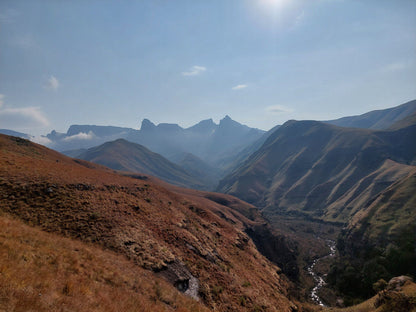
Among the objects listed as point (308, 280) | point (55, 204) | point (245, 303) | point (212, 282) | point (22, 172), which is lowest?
point (308, 280)

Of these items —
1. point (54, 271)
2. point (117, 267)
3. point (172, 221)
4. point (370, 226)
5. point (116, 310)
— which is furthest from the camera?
point (370, 226)

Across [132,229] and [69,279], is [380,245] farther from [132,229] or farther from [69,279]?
[69,279]

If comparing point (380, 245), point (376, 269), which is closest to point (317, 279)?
point (376, 269)

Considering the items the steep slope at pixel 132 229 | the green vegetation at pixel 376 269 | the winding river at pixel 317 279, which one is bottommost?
the winding river at pixel 317 279

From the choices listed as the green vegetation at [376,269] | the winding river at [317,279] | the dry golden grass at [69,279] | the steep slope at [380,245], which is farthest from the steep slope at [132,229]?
the steep slope at [380,245]

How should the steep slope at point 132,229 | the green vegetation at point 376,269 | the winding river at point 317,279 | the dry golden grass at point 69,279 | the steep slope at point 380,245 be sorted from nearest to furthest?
the dry golden grass at point 69,279
the steep slope at point 132,229
the green vegetation at point 376,269
the winding river at point 317,279
the steep slope at point 380,245

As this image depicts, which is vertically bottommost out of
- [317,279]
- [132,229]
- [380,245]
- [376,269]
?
[317,279]

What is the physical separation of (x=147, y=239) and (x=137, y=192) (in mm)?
15310

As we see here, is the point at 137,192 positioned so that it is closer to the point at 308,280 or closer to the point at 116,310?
the point at 116,310

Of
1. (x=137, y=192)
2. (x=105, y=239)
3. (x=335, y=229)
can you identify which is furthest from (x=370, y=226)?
(x=105, y=239)

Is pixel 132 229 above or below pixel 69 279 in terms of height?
below

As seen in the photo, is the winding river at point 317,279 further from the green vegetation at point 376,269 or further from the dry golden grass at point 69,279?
the dry golden grass at point 69,279

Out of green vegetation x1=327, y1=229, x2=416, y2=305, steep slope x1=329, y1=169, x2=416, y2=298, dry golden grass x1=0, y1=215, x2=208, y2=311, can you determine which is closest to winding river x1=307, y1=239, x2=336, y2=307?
green vegetation x1=327, y1=229, x2=416, y2=305

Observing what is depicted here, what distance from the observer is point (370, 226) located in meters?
97.9
